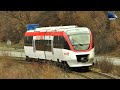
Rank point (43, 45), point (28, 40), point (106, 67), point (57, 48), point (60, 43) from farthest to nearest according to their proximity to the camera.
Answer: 1. point (28, 40)
2. point (43, 45)
3. point (57, 48)
4. point (106, 67)
5. point (60, 43)

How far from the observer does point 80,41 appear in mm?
23891

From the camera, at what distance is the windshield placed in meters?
23.5

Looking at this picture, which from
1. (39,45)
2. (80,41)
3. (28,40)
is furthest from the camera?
(28,40)

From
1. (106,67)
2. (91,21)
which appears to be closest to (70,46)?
(106,67)

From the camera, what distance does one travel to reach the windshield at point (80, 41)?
23531 mm

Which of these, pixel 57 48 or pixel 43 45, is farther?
pixel 43 45

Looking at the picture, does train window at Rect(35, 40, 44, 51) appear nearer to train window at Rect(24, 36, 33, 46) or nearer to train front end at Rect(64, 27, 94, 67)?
train window at Rect(24, 36, 33, 46)

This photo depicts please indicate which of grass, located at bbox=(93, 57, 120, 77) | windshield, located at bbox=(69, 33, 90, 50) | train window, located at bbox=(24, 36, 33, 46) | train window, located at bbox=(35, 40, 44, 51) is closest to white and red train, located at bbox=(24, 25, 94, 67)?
windshield, located at bbox=(69, 33, 90, 50)

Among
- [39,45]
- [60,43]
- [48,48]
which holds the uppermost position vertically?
[60,43]

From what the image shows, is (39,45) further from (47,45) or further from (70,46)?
(70,46)

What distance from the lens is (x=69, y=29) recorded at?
24719mm

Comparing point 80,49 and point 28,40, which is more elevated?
point 28,40
